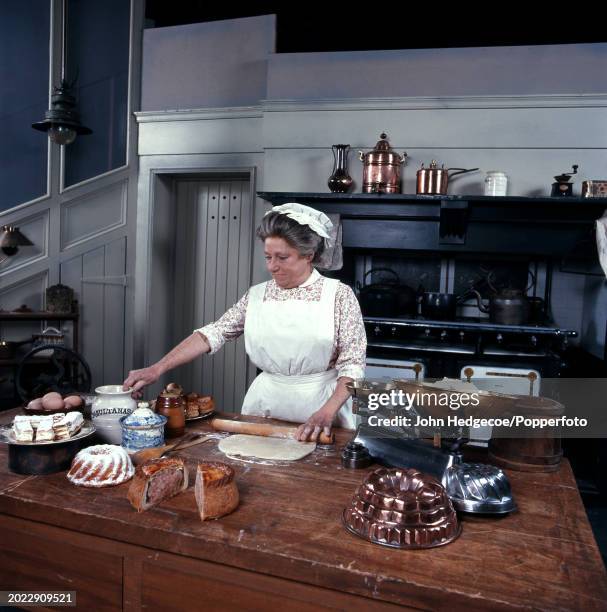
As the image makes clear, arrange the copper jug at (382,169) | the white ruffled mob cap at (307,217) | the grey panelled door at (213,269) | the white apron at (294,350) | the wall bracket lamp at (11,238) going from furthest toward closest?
the grey panelled door at (213,269), the wall bracket lamp at (11,238), the copper jug at (382,169), the white apron at (294,350), the white ruffled mob cap at (307,217)

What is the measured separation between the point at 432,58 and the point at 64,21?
3.53m

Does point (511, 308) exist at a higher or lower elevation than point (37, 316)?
higher

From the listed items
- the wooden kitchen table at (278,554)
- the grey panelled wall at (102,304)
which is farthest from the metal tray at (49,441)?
the grey panelled wall at (102,304)

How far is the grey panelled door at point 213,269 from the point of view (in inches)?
235

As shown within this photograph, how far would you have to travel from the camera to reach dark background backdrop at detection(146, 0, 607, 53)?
5059mm

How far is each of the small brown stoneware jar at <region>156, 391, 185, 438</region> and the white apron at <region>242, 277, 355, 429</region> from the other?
66cm

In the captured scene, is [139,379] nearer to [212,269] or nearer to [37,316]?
[37,316]

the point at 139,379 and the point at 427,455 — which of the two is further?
the point at 139,379

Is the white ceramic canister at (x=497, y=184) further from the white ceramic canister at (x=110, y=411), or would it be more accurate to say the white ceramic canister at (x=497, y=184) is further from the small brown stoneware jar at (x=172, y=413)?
the white ceramic canister at (x=110, y=411)

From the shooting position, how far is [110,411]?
2.04 meters

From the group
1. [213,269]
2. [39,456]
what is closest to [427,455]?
[39,456]

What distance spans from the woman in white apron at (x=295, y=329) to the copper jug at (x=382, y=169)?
7.57ft

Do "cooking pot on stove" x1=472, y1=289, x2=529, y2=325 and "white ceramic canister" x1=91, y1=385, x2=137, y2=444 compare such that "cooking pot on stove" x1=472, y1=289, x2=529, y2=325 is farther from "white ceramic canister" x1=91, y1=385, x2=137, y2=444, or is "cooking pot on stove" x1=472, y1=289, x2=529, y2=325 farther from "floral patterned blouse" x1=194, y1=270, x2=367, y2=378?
"white ceramic canister" x1=91, y1=385, x2=137, y2=444

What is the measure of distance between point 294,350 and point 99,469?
1195mm
